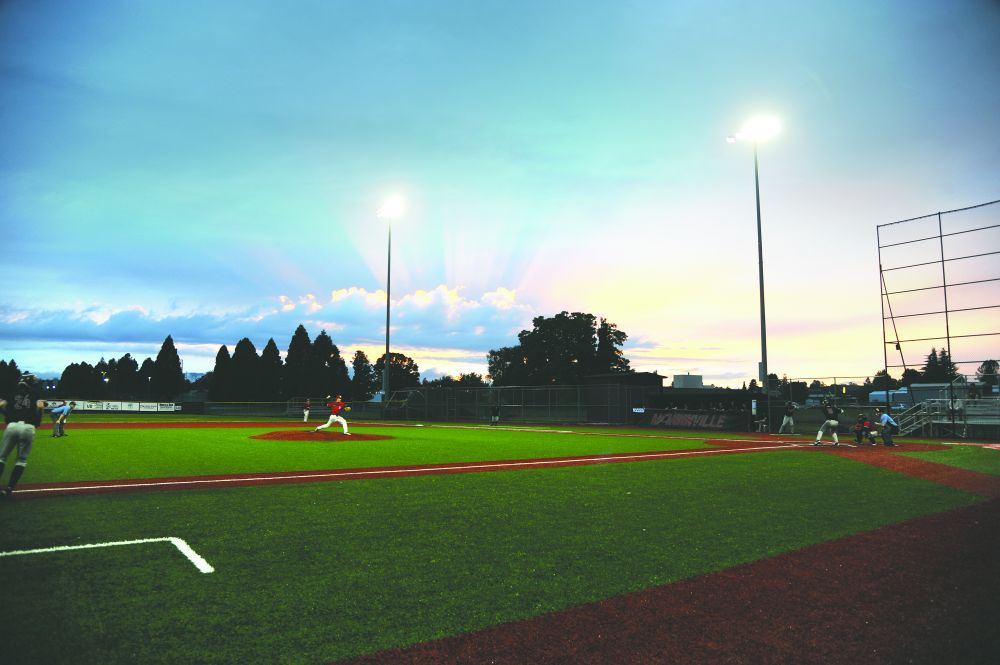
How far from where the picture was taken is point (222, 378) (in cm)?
9256

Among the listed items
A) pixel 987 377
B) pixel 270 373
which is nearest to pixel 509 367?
pixel 270 373

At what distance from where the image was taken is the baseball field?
4.21m

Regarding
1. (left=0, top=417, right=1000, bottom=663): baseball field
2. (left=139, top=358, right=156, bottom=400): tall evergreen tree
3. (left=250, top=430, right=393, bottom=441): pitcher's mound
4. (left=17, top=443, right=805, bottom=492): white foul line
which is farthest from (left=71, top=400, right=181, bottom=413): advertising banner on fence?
(left=139, top=358, right=156, bottom=400): tall evergreen tree

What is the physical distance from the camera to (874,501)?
997 centimetres

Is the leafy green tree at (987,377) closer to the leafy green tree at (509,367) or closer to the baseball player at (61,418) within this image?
the baseball player at (61,418)

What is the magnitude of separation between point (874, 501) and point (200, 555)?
10021 mm

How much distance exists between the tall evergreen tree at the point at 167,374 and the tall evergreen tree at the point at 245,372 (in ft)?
60.9

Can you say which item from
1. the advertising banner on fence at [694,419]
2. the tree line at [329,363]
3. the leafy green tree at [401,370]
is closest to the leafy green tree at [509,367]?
the tree line at [329,363]

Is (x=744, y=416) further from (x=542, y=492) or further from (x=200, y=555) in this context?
(x=200, y=555)

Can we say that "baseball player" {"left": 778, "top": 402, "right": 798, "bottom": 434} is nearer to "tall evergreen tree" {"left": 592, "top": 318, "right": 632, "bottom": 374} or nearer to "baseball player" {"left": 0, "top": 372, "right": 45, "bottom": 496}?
"baseball player" {"left": 0, "top": 372, "right": 45, "bottom": 496}

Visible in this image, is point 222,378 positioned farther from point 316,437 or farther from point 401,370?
point 316,437

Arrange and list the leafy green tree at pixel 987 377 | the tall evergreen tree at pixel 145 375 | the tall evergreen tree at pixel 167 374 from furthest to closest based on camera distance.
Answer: the tall evergreen tree at pixel 145 375
the tall evergreen tree at pixel 167 374
the leafy green tree at pixel 987 377

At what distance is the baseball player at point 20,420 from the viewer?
9.61 m

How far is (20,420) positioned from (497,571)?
343 inches
